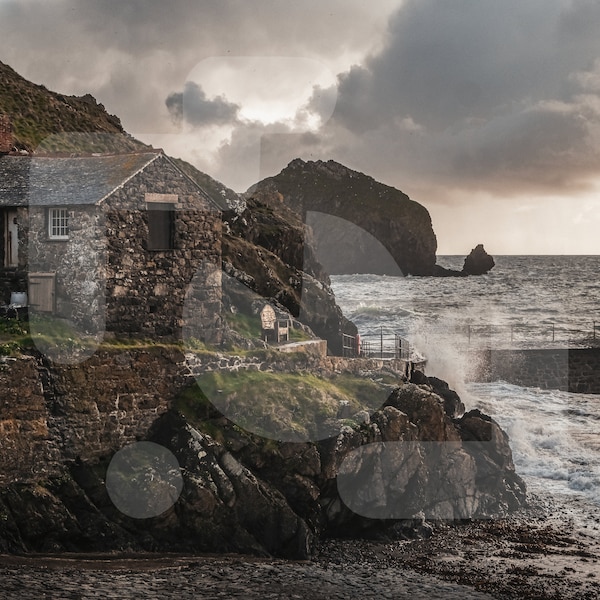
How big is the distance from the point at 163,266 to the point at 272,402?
5.41 meters

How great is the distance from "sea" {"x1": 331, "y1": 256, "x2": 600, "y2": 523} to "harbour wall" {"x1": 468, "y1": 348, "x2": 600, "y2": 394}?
40.6 inches

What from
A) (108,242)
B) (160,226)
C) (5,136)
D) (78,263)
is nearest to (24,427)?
(78,263)

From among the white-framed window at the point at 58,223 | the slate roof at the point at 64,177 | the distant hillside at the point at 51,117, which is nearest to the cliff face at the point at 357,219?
the distant hillside at the point at 51,117

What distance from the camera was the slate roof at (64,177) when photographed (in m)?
25.6

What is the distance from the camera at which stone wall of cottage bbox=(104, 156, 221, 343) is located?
83.8 feet

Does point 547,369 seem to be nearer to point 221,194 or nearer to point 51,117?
point 221,194

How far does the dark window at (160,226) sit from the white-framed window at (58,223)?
2445mm

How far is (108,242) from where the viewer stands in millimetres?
25266

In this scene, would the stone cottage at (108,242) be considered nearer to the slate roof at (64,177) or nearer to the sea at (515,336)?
the slate roof at (64,177)

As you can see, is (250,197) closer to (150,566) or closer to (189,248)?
(189,248)

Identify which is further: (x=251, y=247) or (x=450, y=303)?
(x=450, y=303)

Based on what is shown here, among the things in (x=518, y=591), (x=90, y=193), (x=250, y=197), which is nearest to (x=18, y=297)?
(x=90, y=193)

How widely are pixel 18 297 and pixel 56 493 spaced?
6.92 m

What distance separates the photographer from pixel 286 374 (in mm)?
27578
